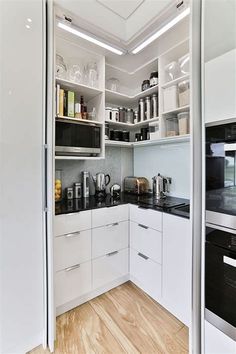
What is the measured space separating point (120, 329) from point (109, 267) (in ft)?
1.63

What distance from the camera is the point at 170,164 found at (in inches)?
84.1

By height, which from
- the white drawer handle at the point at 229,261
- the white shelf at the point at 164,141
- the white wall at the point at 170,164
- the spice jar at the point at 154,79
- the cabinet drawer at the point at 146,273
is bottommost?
the cabinet drawer at the point at 146,273

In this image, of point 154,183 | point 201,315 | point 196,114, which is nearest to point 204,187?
point 196,114

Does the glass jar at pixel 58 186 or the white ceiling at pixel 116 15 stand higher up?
the white ceiling at pixel 116 15

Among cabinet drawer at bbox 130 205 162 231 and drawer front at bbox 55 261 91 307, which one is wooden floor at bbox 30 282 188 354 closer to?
drawer front at bbox 55 261 91 307

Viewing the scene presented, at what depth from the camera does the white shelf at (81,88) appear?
66.2 inches

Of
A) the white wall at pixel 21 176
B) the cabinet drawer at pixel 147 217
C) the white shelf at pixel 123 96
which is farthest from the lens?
the white shelf at pixel 123 96

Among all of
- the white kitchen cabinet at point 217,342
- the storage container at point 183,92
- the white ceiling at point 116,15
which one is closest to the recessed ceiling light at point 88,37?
the white ceiling at point 116,15

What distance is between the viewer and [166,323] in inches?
57.7

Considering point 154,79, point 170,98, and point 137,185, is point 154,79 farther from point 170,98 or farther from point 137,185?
point 137,185

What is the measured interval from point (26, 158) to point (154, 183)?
57.1 inches

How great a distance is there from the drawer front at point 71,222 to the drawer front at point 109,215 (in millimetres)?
72

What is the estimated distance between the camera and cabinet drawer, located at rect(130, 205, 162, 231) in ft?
5.23

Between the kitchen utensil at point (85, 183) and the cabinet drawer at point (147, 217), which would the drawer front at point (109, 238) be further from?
the kitchen utensil at point (85, 183)
